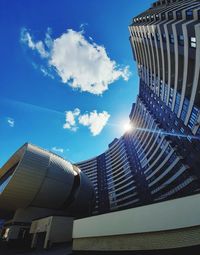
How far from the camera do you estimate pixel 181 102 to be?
34219 millimetres

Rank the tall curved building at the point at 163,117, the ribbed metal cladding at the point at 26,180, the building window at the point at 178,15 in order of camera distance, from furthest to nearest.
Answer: the ribbed metal cladding at the point at 26,180, the building window at the point at 178,15, the tall curved building at the point at 163,117

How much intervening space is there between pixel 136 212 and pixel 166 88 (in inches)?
1316

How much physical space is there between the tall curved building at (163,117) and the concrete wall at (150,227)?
0.92 meters

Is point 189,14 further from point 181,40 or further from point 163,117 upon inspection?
point 163,117

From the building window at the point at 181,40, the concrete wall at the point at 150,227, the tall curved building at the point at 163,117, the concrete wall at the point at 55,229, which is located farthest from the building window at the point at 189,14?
the concrete wall at the point at 55,229

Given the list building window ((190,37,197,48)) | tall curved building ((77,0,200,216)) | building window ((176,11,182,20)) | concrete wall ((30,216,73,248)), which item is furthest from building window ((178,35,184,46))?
concrete wall ((30,216,73,248))

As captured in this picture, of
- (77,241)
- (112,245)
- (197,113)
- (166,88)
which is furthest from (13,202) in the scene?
(166,88)

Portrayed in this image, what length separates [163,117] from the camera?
49875 millimetres

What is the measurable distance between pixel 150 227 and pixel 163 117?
4086 cm

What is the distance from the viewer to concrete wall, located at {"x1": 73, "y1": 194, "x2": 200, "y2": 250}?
11516 millimetres

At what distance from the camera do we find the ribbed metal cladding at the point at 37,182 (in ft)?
109

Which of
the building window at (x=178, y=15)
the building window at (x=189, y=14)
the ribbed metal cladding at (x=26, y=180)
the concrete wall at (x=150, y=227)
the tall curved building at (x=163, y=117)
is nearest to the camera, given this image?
the concrete wall at (x=150, y=227)

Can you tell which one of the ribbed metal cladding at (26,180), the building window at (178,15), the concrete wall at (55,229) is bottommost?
the concrete wall at (55,229)

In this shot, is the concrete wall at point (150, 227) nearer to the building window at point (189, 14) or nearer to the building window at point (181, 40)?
the building window at point (181, 40)
